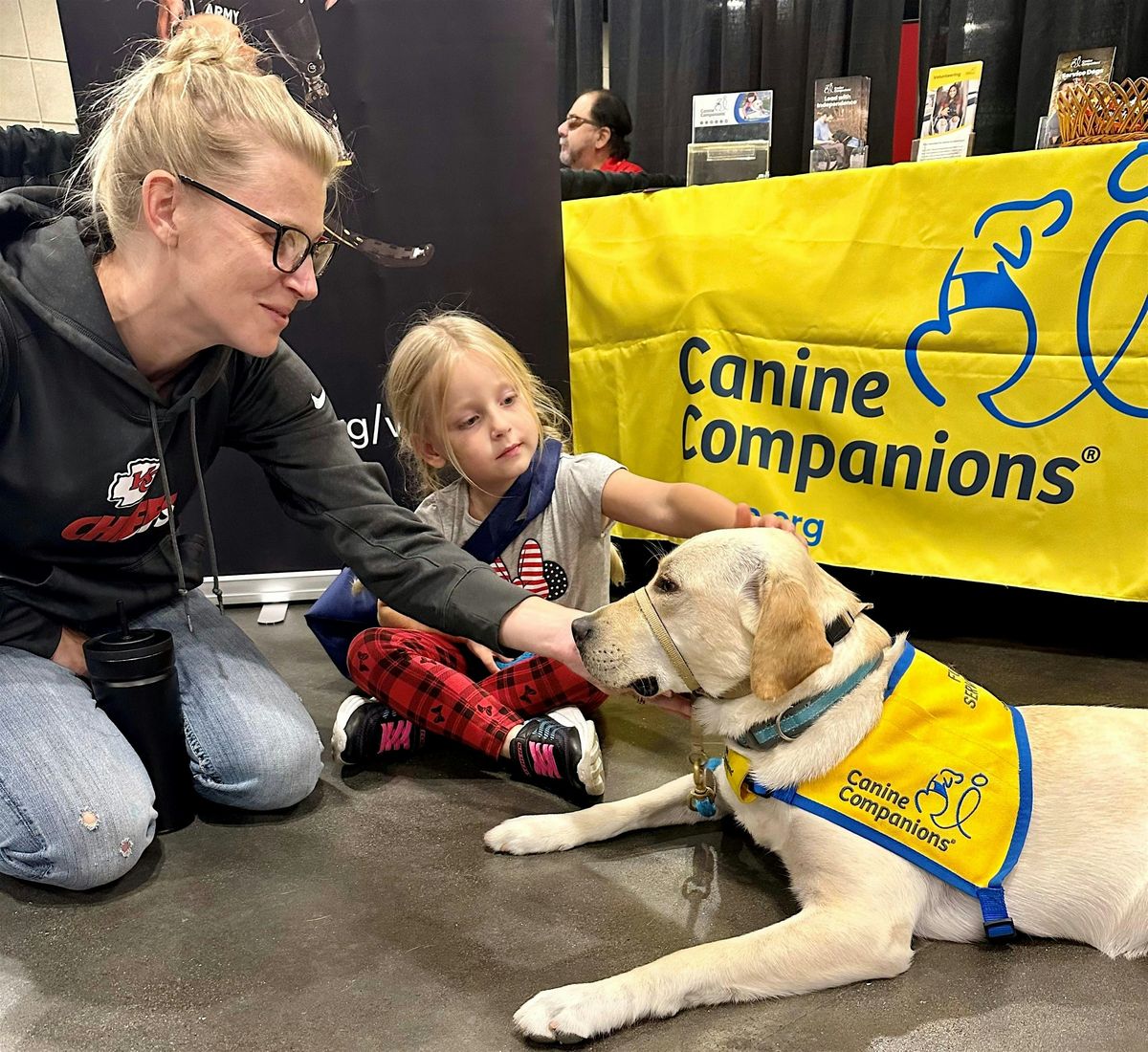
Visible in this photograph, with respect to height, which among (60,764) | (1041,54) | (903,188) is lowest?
(60,764)

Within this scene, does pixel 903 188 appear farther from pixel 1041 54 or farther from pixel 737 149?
pixel 1041 54

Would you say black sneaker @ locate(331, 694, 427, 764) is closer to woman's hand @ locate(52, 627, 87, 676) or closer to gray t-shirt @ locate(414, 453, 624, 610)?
gray t-shirt @ locate(414, 453, 624, 610)

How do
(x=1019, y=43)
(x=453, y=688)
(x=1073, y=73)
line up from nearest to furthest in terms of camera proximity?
(x=453, y=688)
(x=1073, y=73)
(x=1019, y=43)

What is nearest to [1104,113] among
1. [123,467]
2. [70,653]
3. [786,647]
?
[786,647]

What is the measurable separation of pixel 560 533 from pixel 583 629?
69 cm

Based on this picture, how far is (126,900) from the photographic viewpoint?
1583 mm

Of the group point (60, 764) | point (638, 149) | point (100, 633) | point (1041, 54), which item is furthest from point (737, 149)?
point (60, 764)

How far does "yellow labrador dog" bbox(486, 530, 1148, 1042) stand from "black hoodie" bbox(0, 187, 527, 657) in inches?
16.0

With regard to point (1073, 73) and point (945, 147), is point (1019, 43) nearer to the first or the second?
point (1073, 73)

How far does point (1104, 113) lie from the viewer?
228 cm

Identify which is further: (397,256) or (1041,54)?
(1041,54)

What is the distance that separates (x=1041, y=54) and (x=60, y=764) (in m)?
3.95

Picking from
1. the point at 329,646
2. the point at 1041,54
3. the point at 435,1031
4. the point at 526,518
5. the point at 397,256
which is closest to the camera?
the point at 435,1031

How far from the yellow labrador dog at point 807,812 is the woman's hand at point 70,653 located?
1027mm
